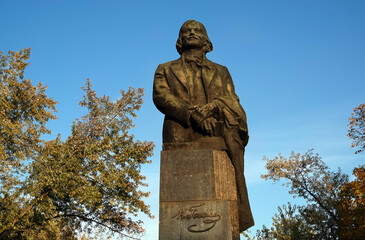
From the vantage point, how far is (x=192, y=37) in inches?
322

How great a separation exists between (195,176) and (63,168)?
1396 cm

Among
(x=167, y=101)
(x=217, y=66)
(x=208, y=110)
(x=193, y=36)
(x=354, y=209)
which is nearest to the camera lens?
(x=208, y=110)

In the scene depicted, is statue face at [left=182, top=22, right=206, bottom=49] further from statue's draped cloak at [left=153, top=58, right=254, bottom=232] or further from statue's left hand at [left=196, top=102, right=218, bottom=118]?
statue's left hand at [left=196, top=102, right=218, bottom=118]

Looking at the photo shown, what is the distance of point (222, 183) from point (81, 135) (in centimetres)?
1765

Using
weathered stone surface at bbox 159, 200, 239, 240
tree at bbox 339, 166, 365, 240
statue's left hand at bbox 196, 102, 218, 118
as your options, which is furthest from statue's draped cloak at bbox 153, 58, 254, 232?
tree at bbox 339, 166, 365, 240

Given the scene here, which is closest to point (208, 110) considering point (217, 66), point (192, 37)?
point (217, 66)

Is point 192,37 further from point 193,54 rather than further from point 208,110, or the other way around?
point 208,110

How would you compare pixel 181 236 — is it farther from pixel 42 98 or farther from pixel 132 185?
pixel 42 98

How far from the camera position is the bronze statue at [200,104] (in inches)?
281
